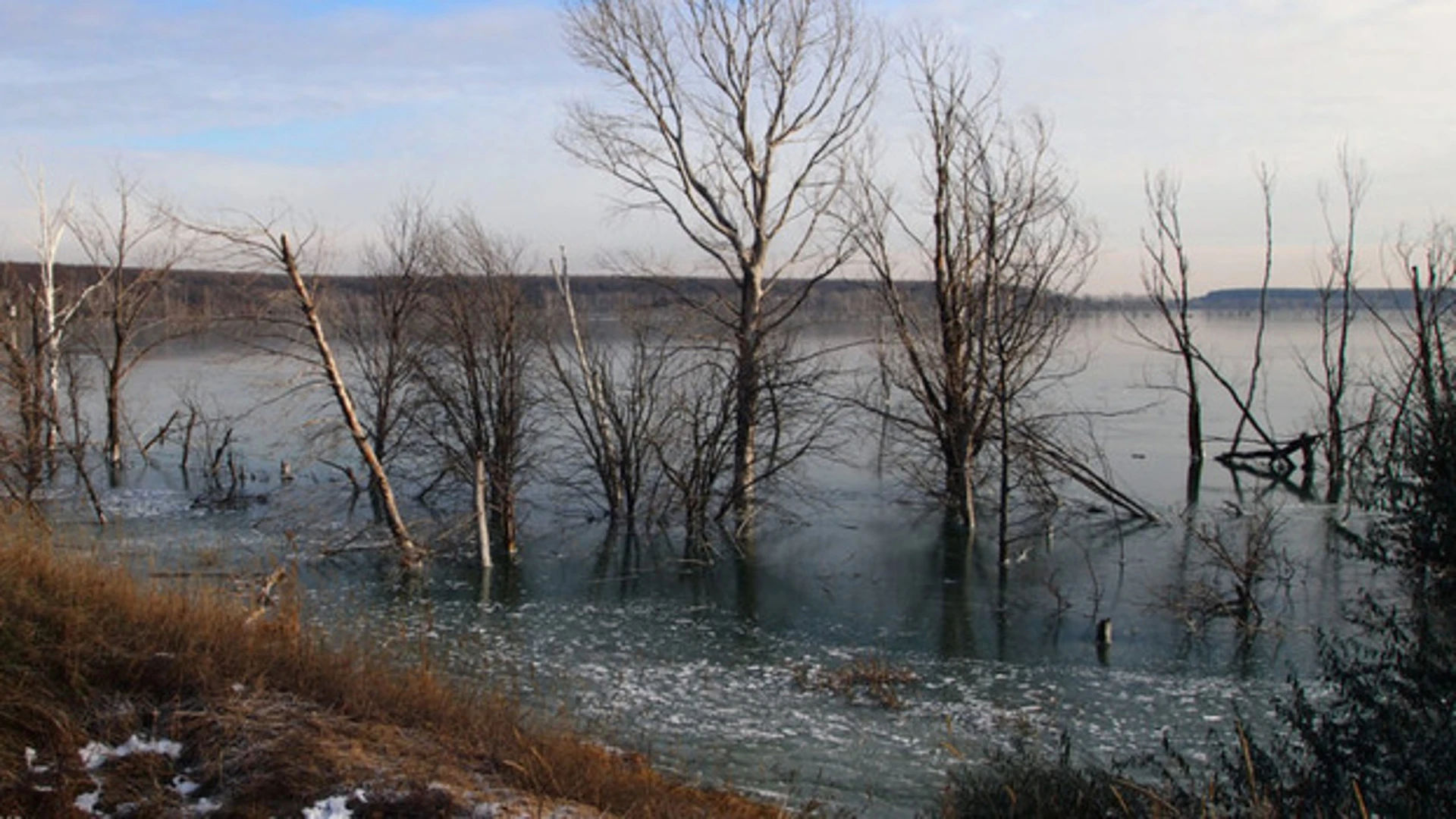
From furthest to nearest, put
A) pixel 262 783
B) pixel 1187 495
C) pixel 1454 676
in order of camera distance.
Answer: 1. pixel 1187 495
2. pixel 1454 676
3. pixel 262 783

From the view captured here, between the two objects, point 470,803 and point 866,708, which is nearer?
point 470,803

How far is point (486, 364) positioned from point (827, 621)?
11.0m

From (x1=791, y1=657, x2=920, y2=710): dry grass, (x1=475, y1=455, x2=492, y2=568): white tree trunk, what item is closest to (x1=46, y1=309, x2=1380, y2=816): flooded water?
(x1=791, y1=657, x2=920, y2=710): dry grass

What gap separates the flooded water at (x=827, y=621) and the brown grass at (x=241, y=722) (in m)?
2.36

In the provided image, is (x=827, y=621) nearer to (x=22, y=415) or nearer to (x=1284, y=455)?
(x=22, y=415)

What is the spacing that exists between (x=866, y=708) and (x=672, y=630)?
4.54 m

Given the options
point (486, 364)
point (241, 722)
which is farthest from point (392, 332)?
point (241, 722)

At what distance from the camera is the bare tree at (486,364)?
23.7 m

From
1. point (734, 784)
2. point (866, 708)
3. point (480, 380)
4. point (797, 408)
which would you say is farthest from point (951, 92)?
point (734, 784)

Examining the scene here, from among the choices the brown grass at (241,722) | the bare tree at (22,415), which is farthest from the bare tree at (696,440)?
the brown grass at (241,722)

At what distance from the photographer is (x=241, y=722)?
22.3 feet

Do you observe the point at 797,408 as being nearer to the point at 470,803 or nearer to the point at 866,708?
the point at 866,708

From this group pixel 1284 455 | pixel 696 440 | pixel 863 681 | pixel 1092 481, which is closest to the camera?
pixel 863 681

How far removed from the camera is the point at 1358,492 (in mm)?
25250
